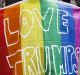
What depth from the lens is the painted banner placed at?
6.77 ft

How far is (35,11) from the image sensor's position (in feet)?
6.93

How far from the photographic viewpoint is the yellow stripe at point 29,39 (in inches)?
81.0

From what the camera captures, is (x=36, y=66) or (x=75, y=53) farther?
(x=75, y=53)

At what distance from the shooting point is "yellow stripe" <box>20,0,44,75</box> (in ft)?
6.75

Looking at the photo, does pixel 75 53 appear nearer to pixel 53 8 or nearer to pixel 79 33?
pixel 79 33

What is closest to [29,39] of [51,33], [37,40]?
[37,40]

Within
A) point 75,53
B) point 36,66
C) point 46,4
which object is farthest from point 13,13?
point 75,53

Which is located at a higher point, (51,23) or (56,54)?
(51,23)

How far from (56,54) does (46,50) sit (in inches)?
3.8

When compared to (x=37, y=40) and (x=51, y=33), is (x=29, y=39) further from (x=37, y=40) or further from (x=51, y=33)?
(x=51, y=33)

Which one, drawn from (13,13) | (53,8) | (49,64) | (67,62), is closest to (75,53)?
(67,62)

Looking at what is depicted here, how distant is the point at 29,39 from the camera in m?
2.07

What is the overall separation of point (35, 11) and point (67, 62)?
45 cm

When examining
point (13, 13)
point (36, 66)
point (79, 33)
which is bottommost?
point (36, 66)
